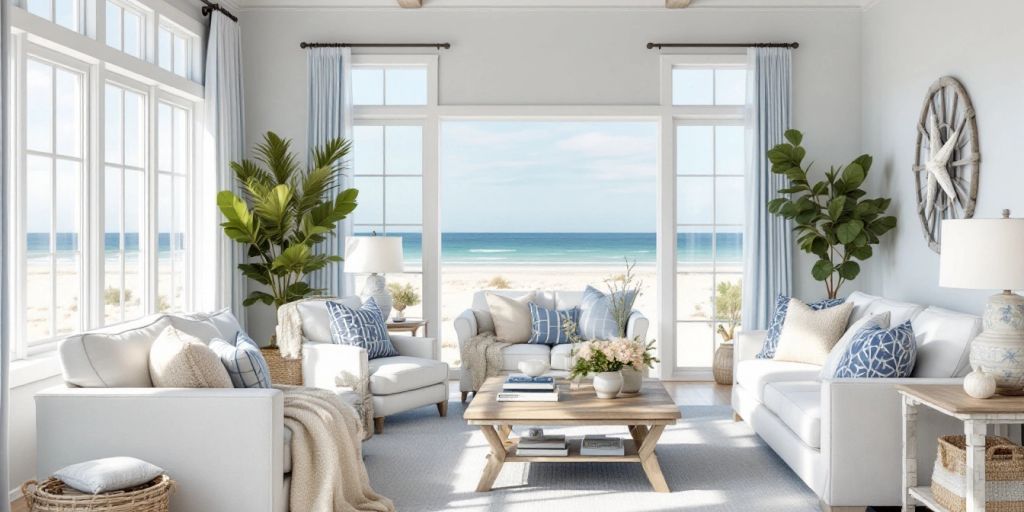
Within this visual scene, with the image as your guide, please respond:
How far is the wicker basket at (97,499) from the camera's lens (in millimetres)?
3207

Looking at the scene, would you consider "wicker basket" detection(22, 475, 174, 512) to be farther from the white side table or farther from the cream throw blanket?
the white side table

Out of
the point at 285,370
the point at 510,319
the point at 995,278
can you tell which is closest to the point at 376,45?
the point at 510,319

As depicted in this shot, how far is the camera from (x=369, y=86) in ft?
25.2

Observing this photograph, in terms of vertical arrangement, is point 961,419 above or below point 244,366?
below

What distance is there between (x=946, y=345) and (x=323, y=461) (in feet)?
9.57

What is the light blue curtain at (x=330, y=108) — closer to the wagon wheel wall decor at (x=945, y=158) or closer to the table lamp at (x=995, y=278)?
the wagon wheel wall decor at (x=945, y=158)

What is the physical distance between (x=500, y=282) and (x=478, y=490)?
1420 cm

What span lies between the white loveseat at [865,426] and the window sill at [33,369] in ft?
12.4

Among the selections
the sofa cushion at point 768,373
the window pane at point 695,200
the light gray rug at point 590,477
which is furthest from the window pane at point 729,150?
the light gray rug at point 590,477

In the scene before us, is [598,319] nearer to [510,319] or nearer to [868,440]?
[510,319]

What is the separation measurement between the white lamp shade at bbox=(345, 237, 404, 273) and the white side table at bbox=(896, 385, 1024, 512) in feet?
12.6

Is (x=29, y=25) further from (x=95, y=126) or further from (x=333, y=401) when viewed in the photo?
(x=333, y=401)

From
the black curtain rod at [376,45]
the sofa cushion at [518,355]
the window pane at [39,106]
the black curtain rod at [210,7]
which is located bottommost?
the sofa cushion at [518,355]

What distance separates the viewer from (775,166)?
6.98 metres
